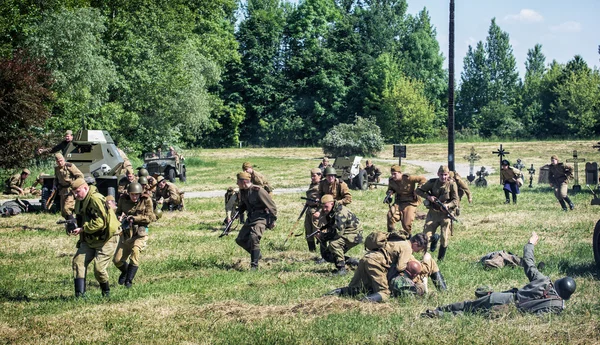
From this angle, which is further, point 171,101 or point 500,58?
point 500,58

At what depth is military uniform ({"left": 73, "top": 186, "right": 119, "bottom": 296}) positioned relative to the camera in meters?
10.7

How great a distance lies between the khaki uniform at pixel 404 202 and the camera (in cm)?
1484

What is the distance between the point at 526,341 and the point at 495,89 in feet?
278

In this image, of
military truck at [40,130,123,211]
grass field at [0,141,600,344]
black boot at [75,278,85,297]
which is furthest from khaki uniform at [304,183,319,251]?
military truck at [40,130,123,211]

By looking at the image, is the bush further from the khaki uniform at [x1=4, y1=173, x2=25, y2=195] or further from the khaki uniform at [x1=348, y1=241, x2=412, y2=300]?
the khaki uniform at [x1=348, y1=241, x2=412, y2=300]

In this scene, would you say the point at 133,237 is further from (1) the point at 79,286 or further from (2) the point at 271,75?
(2) the point at 271,75

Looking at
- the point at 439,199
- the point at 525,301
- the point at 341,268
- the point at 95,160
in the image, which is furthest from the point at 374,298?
the point at 95,160

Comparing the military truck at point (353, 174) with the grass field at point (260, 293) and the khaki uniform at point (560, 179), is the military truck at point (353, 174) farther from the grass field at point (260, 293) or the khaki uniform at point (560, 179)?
the grass field at point (260, 293)

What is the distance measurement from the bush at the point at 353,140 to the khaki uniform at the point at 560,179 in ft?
91.6

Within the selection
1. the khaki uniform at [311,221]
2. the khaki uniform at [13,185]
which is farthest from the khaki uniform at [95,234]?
the khaki uniform at [13,185]

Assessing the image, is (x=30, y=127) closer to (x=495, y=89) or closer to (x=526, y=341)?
(x=526, y=341)

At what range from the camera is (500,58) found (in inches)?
3590

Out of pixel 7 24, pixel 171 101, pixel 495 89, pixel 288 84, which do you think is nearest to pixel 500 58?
pixel 495 89

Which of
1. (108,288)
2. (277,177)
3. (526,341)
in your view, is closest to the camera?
(526,341)
